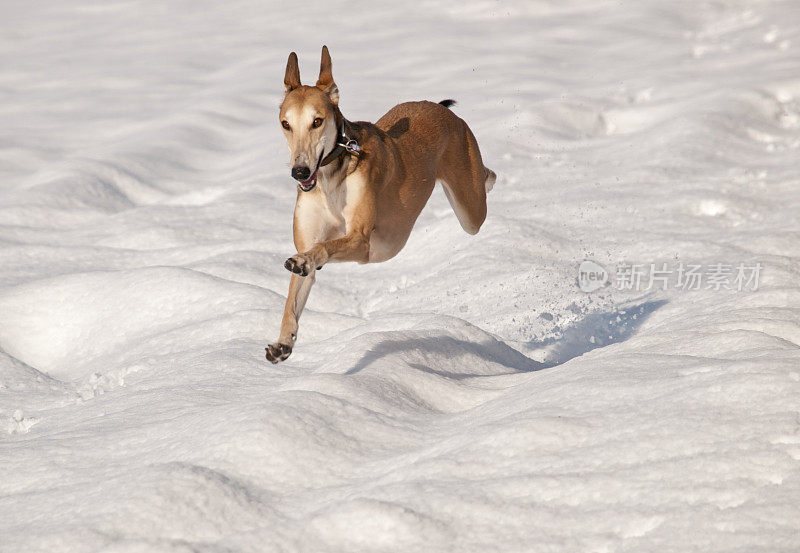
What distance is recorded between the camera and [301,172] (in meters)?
4.17

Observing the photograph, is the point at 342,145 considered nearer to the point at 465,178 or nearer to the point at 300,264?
the point at 300,264

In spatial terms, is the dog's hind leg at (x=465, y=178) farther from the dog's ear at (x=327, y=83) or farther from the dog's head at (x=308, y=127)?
the dog's head at (x=308, y=127)

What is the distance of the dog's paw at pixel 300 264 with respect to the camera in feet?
13.8

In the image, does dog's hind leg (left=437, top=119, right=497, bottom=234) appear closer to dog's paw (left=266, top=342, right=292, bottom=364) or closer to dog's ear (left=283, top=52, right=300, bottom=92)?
dog's ear (left=283, top=52, right=300, bottom=92)

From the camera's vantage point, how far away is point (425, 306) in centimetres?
737

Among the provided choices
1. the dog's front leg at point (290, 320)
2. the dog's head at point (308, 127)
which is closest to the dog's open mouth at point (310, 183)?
the dog's head at point (308, 127)

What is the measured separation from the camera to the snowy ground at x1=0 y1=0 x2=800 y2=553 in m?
2.90

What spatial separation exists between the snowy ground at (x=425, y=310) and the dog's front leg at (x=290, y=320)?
0.25m

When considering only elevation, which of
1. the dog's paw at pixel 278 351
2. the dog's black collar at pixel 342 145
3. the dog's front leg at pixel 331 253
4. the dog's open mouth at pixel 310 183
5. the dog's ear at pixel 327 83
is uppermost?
the dog's ear at pixel 327 83

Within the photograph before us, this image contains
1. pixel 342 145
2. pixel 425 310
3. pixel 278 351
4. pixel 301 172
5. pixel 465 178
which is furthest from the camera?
pixel 425 310

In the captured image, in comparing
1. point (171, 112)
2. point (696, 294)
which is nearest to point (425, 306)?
point (696, 294)

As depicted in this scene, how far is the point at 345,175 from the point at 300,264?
77 cm

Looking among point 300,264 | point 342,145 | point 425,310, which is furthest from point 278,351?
point 425,310

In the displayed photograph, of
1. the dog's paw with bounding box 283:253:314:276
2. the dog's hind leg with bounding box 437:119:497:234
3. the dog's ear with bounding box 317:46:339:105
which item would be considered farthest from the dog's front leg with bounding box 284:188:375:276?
the dog's hind leg with bounding box 437:119:497:234
